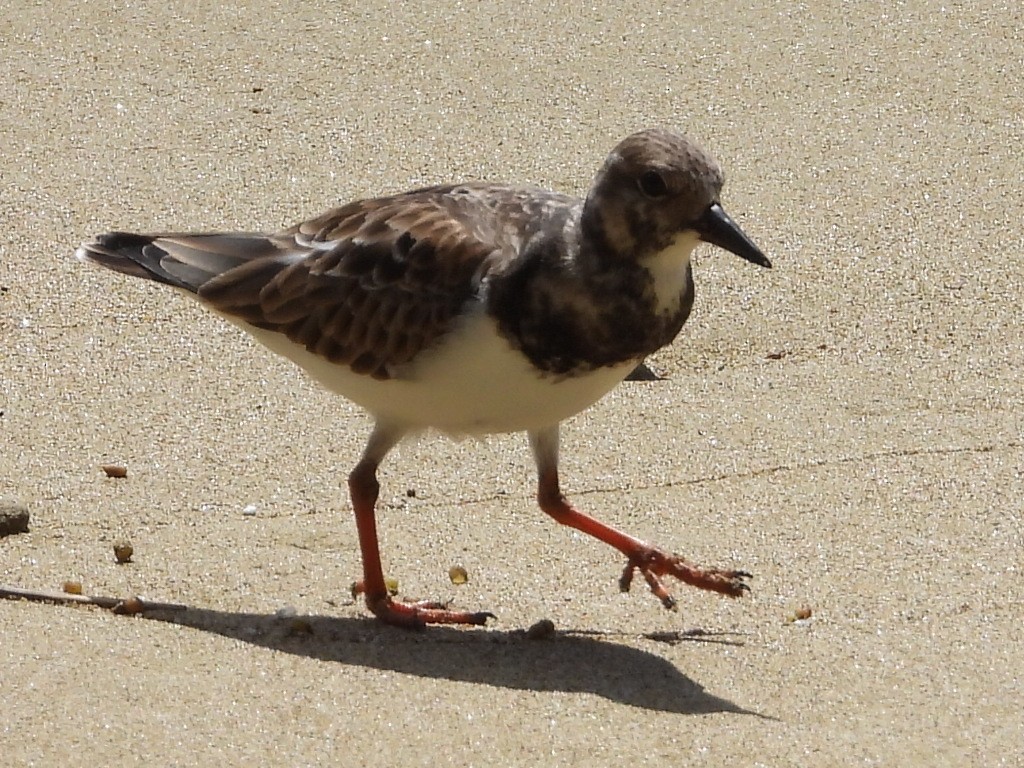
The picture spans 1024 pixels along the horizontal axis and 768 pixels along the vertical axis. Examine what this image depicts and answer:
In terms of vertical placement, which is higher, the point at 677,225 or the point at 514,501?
the point at 677,225

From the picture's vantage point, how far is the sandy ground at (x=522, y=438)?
5500 millimetres

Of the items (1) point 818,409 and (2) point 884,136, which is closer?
(1) point 818,409

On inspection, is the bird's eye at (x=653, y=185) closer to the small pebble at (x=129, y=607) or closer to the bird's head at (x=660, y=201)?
the bird's head at (x=660, y=201)

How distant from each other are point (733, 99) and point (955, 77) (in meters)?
1.29

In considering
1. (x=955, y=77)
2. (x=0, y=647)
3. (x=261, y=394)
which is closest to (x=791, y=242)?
(x=955, y=77)

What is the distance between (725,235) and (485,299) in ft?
2.69

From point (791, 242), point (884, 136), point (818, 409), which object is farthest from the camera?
point (884, 136)

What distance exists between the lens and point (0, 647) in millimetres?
5730

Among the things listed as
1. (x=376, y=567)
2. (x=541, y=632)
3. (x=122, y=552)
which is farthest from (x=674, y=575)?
(x=122, y=552)

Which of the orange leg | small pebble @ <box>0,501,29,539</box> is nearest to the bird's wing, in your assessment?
the orange leg

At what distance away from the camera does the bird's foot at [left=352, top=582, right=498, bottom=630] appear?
6.38 metres

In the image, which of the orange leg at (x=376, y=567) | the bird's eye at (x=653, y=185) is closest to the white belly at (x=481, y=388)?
the orange leg at (x=376, y=567)

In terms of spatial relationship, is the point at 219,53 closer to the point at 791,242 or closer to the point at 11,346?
the point at 11,346

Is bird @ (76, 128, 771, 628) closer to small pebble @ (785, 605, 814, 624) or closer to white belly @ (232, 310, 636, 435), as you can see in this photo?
white belly @ (232, 310, 636, 435)
